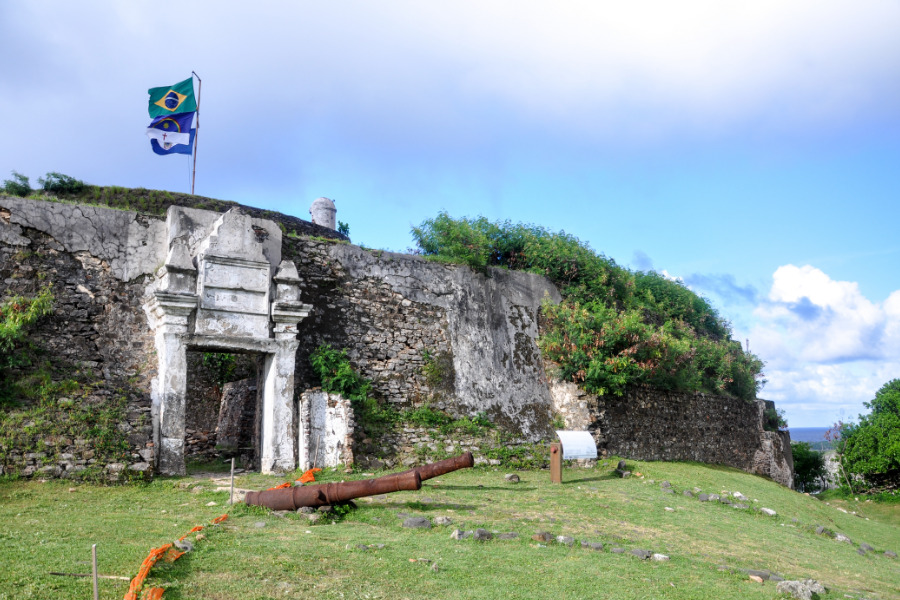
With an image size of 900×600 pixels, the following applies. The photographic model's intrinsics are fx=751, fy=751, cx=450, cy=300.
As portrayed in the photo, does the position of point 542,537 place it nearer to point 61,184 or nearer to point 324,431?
point 324,431

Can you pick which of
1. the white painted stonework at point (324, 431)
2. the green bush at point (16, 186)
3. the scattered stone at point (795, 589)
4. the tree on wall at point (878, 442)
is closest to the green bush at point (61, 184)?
the green bush at point (16, 186)

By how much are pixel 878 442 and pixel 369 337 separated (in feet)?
47.9

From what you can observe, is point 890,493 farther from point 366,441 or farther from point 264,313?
point 264,313

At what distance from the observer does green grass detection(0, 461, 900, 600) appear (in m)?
5.85

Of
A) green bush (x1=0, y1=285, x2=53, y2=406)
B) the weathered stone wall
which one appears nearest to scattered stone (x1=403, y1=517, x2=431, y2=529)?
green bush (x1=0, y1=285, x2=53, y2=406)

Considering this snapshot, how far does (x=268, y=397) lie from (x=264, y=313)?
1.33m

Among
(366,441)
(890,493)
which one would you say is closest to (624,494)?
(366,441)

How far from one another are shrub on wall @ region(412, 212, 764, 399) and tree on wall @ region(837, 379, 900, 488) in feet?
11.3

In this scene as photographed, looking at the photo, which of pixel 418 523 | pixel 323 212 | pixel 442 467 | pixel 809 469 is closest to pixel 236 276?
pixel 442 467

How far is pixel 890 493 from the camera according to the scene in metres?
19.1

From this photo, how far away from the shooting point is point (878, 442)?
782 inches

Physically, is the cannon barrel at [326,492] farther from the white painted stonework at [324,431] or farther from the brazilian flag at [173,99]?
the brazilian flag at [173,99]

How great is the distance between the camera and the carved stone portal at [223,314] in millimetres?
11055

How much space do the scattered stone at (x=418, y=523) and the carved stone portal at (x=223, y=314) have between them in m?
3.88
